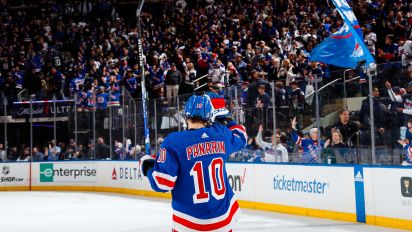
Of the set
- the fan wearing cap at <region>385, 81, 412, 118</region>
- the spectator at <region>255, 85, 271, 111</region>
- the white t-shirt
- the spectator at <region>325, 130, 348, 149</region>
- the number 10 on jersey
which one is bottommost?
the number 10 on jersey

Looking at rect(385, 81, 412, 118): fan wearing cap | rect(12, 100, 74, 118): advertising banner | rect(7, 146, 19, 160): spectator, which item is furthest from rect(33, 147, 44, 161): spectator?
rect(385, 81, 412, 118): fan wearing cap

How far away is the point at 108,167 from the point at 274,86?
6.80 metres

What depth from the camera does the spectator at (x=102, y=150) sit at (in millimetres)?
16188

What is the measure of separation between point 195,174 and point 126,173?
11750mm

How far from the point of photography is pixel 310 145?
33.7 ft

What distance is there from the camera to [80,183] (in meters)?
17.0

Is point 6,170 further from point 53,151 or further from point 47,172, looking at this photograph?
point 53,151

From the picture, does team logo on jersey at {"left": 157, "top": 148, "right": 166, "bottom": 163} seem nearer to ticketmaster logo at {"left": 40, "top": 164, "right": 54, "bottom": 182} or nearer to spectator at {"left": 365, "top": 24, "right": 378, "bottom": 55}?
spectator at {"left": 365, "top": 24, "right": 378, "bottom": 55}

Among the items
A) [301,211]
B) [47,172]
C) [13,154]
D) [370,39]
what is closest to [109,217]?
[301,211]

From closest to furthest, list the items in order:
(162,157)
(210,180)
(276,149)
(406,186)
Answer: (162,157) < (210,180) < (406,186) < (276,149)

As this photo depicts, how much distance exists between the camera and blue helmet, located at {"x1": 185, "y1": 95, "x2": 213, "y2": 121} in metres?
4.16

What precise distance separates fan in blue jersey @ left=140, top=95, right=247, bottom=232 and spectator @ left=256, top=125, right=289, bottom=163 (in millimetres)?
6762

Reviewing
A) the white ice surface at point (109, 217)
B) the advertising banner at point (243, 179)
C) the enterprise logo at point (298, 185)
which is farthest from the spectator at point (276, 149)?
the white ice surface at point (109, 217)

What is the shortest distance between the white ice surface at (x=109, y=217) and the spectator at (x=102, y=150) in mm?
1742
